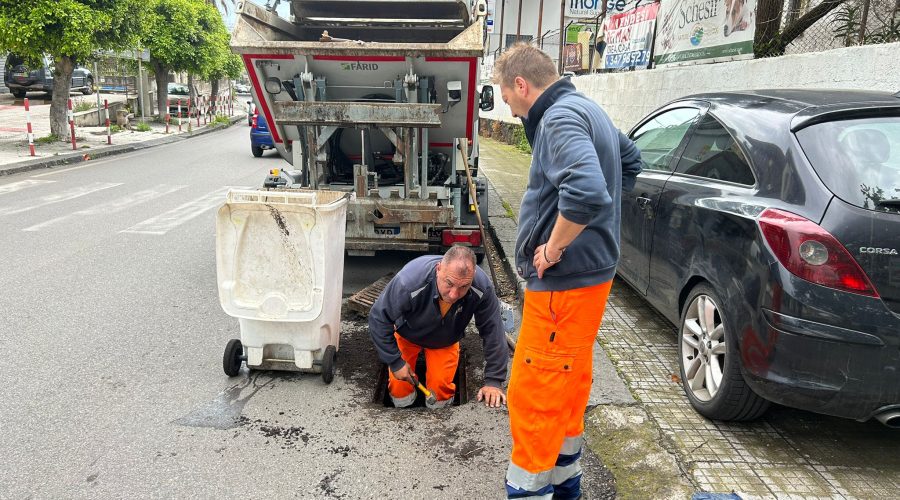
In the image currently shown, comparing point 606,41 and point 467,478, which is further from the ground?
point 606,41

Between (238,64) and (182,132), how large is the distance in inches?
461

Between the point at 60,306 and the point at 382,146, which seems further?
→ the point at 382,146

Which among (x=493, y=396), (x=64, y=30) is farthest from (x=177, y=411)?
(x=64, y=30)

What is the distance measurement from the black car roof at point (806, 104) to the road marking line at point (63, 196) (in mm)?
8498

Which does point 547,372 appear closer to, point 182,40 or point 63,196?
point 63,196

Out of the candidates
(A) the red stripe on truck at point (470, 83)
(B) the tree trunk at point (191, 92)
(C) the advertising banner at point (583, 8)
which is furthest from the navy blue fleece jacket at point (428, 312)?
(B) the tree trunk at point (191, 92)

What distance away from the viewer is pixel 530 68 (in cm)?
243

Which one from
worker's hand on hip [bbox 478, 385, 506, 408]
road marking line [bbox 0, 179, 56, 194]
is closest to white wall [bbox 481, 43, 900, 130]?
worker's hand on hip [bbox 478, 385, 506, 408]

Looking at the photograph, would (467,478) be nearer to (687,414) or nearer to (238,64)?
(687,414)

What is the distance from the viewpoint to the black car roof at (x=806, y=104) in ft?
9.27

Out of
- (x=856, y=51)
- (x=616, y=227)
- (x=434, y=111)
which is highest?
(x=856, y=51)

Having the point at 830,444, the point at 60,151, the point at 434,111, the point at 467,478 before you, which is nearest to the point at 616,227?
the point at 467,478

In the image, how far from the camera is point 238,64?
107 ft

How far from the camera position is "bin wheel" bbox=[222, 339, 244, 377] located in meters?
3.81
